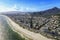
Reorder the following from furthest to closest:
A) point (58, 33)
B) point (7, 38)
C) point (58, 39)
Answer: point (58, 33), point (7, 38), point (58, 39)

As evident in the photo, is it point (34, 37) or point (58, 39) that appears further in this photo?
point (34, 37)

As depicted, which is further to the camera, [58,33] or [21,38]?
[58,33]

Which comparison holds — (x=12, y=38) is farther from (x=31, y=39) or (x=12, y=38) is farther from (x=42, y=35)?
(x=42, y=35)

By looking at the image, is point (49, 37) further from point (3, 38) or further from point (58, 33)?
point (3, 38)

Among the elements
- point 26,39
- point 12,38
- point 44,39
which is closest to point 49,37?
point 44,39

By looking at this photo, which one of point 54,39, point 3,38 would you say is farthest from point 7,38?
point 54,39

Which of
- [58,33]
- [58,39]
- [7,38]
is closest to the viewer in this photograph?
[58,39]

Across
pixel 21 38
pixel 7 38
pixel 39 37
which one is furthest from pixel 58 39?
pixel 7 38

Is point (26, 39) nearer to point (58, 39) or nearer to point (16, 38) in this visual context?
point (16, 38)
